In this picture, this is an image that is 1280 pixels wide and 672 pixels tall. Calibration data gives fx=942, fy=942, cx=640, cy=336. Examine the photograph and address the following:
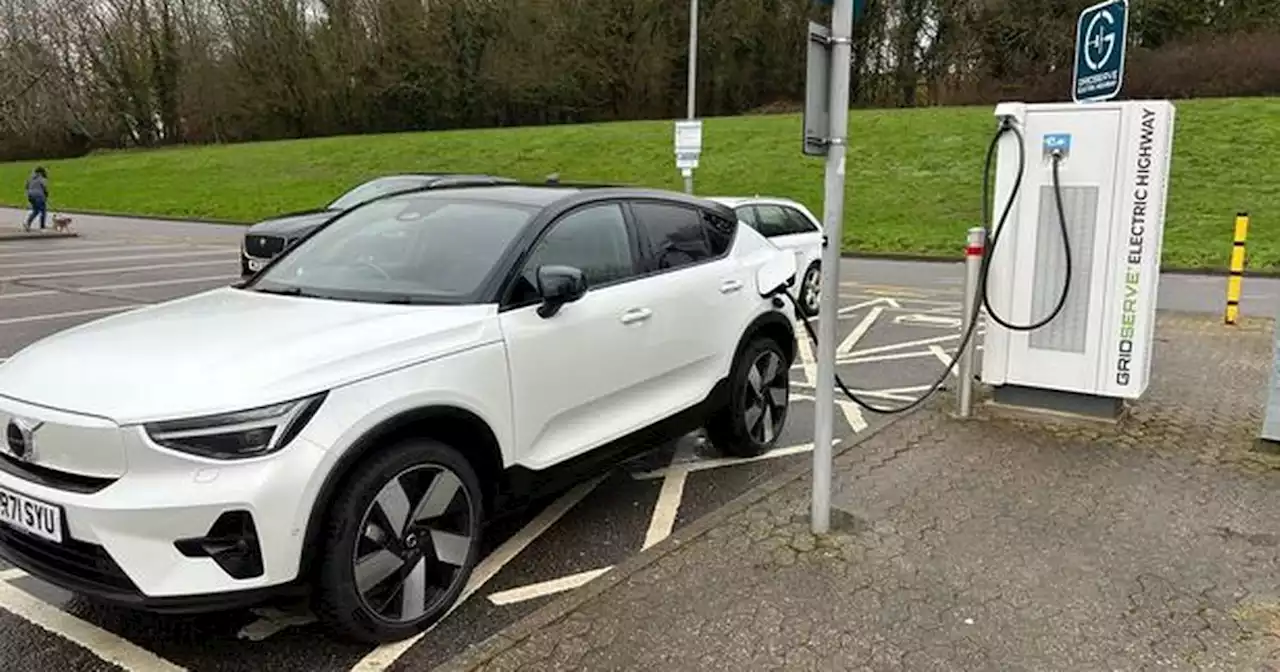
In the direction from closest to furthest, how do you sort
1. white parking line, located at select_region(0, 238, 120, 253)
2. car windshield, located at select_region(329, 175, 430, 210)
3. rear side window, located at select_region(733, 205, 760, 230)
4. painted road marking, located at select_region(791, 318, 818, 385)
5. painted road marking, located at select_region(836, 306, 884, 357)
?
1. painted road marking, located at select_region(791, 318, 818, 385)
2. painted road marking, located at select_region(836, 306, 884, 357)
3. rear side window, located at select_region(733, 205, 760, 230)
4. car windshield, located at select_region(329, 175, 430, 210)
5. white parking line, located at select_region(0, 238, 120, 253)

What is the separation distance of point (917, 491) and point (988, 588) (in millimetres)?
1066

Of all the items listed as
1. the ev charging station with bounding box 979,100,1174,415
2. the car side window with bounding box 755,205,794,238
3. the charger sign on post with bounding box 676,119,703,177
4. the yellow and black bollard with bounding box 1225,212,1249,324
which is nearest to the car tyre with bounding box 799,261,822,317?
the car side window with bounding box 755,205,794,238

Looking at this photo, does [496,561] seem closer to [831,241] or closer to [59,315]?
[831,241]

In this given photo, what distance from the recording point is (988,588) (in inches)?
142

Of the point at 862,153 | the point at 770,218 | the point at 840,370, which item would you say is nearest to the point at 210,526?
the point at 840,370

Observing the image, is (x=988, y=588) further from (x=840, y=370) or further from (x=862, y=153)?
(x=862, y=153)

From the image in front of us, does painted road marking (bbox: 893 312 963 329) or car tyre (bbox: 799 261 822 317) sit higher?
car tyre (bbox: 799 261 822 317)

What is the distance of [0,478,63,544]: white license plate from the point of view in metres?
2.87

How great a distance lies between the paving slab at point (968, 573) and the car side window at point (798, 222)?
576 cm

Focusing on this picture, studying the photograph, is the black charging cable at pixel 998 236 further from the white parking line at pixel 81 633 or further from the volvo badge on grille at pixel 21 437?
the volvo badge on grille at pixel 21 437

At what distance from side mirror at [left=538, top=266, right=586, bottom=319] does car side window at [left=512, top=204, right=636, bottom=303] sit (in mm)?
79

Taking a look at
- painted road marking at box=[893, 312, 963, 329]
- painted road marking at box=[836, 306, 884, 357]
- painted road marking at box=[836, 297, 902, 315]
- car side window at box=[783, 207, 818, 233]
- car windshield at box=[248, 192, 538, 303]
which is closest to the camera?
car windshield at box=[248, 192, 538, 303]

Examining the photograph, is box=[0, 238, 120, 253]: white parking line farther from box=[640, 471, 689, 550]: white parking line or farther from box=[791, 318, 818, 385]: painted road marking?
box=[640, 471, 689, 550]: white parking line

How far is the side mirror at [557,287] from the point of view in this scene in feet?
12.1
